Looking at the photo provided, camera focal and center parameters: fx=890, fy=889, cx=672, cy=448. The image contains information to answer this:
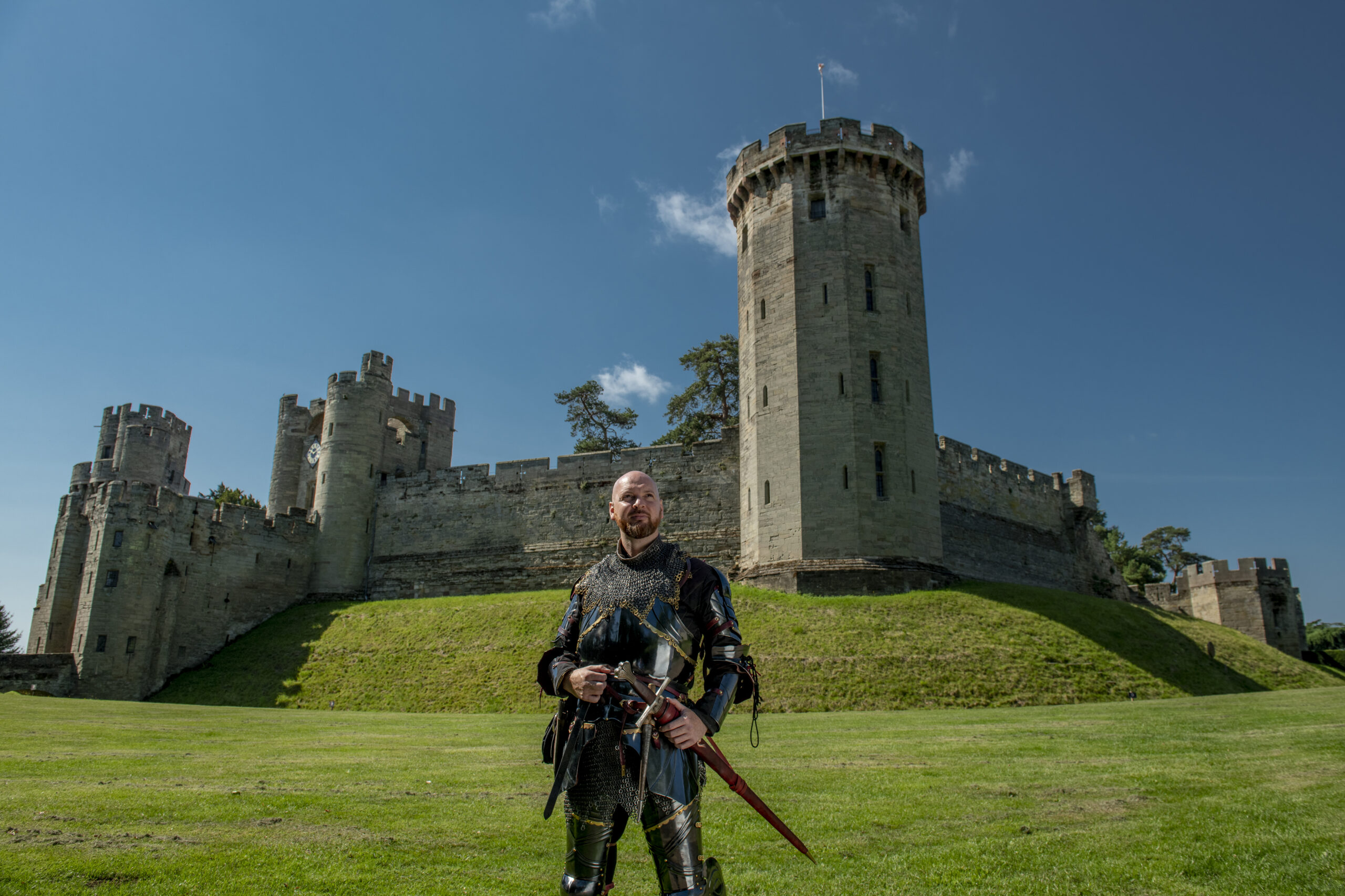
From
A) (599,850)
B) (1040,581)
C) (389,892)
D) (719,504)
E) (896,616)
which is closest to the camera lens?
(599,850)

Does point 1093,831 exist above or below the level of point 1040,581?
below

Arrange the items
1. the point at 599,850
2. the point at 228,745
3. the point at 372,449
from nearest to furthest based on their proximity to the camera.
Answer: the point at 599,850 < the point at 228,745 < the point at 372,449

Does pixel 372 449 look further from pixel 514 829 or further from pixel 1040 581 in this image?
pixel 514 829

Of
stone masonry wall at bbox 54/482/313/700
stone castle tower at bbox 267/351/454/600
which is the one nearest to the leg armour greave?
stone masonry wall at bbox 54/482/313/700

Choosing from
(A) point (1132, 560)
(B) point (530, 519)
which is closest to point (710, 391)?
(B) point (530, 519)

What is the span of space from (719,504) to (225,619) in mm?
18105

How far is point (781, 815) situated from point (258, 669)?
25125 millimetres

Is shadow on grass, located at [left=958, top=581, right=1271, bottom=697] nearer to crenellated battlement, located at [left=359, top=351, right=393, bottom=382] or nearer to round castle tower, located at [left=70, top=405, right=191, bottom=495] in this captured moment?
crenellated battlement, located at [left=359, top=351, right=393, bottom=382]

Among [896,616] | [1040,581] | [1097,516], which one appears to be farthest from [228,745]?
[1097,516]

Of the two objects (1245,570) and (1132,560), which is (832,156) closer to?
(1245,570)

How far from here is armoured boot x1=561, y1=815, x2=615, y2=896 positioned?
13.1 ft

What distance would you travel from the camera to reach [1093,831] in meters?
6.08

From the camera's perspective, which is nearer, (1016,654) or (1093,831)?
(1093,831)

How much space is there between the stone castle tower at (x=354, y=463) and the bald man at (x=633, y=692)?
111 ft
